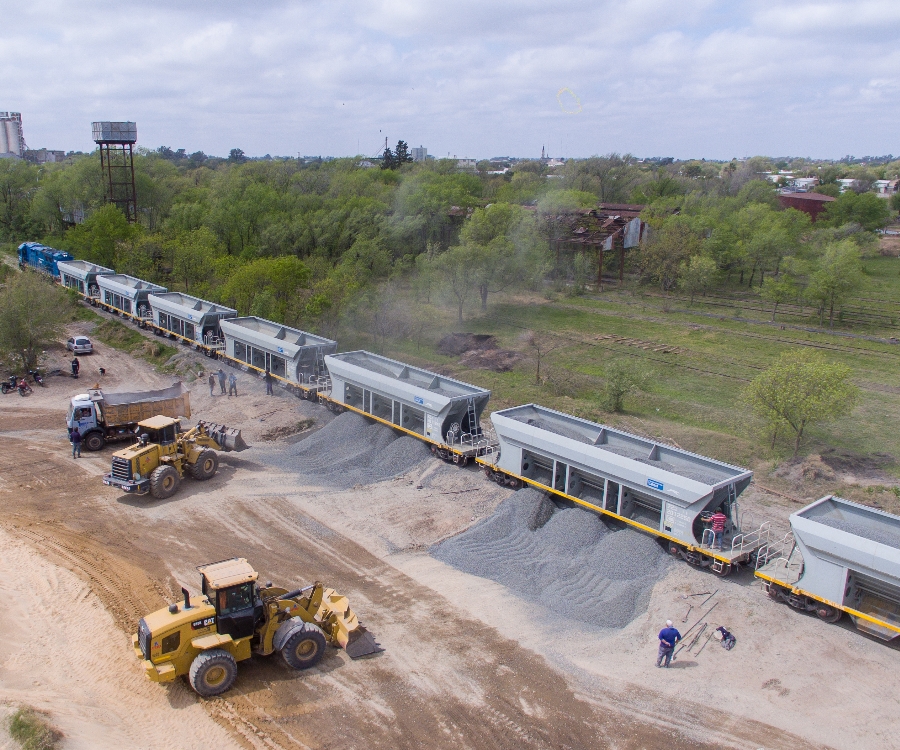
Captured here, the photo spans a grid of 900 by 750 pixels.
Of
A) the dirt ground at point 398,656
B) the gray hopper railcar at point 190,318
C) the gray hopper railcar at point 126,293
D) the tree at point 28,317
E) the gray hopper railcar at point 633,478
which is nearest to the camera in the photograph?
the dirt ground at point 398,656

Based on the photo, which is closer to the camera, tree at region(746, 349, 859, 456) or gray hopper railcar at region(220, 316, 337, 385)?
tree at region(746, 349, 859, 456)

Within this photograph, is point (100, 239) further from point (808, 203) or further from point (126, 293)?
point (808, 203)

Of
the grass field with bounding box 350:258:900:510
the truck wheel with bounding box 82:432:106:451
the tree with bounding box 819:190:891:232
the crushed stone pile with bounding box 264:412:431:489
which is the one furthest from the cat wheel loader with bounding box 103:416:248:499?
the tree with bounding box 819:190:891:232


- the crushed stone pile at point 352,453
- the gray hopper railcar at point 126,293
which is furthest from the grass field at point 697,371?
the gray hopper railcar at point 126,293

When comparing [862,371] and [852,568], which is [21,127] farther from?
[852,568]

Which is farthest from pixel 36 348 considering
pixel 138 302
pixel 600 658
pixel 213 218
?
pixel 600 658

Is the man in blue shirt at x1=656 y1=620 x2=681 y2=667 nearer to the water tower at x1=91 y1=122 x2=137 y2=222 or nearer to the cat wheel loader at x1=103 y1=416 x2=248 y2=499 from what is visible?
the cat wheel loader at x1=103 y1=416 x2=248 y2=499

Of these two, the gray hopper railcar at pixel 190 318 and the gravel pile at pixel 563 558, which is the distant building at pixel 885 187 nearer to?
the gray hopper railcar at pixel 190 318
